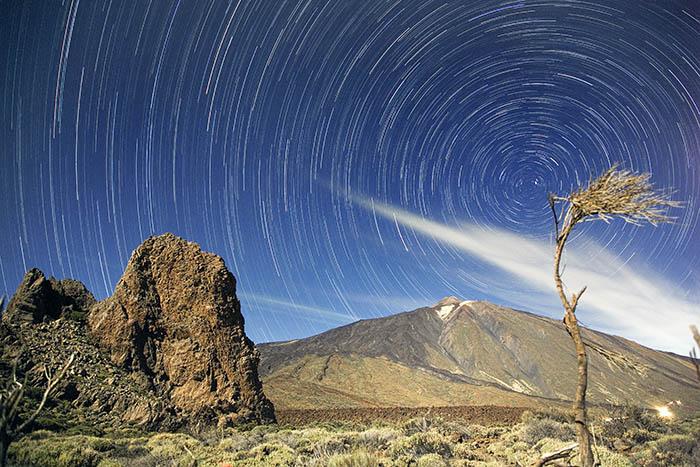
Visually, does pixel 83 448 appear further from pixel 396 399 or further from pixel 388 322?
pixel 388 322

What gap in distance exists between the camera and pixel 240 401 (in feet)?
89.4

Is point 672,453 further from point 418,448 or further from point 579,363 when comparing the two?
point 579,363

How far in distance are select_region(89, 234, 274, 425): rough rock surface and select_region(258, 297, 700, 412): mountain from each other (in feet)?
82.2

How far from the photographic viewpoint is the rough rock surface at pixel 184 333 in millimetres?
26703

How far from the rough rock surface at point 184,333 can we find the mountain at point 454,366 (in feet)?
82.2

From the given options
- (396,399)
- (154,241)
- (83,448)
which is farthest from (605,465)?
(396,399)

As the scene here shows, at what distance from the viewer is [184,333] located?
29.2 m

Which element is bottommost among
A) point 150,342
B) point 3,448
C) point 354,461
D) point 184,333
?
point 354,461

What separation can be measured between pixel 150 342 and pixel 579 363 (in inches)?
1174

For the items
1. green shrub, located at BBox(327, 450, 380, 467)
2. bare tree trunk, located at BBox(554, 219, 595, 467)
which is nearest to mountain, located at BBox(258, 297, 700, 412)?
green shrub, located at BBox(327, 450, 380, 467)

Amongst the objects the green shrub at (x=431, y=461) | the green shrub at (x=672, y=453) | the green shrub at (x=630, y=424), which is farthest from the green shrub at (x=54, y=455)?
the green shrub at (x=630, y=424)

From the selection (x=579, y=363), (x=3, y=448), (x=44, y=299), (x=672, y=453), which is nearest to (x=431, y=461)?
(x=579, y=363)

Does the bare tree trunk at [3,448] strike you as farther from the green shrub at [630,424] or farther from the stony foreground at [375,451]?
the green shrub at [630,424]

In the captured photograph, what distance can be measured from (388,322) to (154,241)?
130223 millimetres
